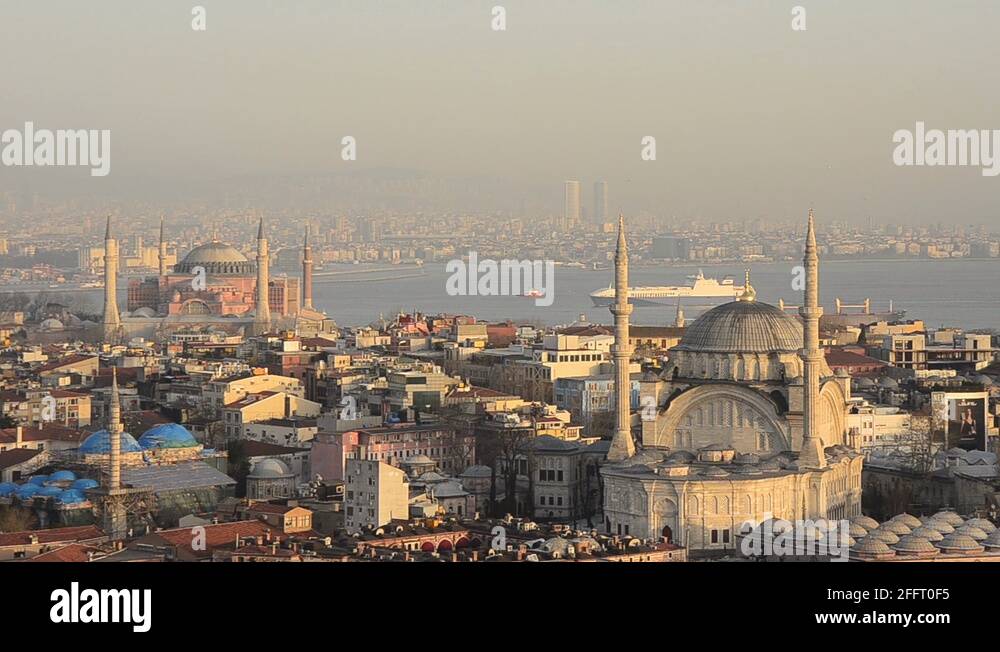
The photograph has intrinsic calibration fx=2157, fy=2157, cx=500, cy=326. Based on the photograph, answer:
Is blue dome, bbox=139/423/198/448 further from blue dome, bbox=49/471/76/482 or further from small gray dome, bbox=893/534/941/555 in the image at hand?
small gray dome, bbox=893/534/941/555

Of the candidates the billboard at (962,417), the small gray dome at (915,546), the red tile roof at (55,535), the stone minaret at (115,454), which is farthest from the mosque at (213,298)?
the small gray dome at (915,546)

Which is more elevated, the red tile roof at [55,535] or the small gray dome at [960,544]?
the small gray dome at [960,544]

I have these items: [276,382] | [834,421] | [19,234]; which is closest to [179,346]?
[276,382]

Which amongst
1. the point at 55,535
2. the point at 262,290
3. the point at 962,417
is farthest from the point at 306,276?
the point at 55,535

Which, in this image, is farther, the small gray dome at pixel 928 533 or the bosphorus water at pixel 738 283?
the bosphorus water at pixel 738 283

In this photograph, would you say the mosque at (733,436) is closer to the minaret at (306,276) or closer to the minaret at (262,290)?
the minaret at (262,290)

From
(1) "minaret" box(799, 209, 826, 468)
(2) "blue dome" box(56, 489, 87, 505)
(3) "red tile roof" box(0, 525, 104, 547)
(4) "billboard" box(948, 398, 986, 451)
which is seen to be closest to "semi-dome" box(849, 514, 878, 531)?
(1) "minaret" box(799, 209, 826, 468)
